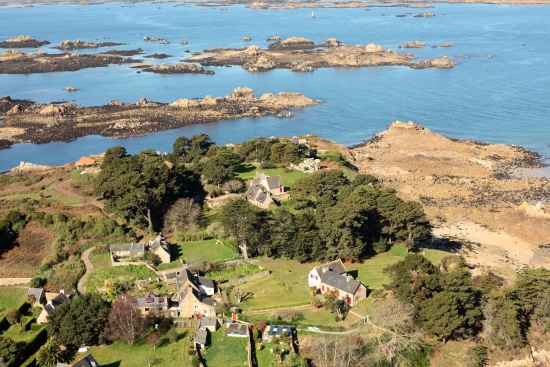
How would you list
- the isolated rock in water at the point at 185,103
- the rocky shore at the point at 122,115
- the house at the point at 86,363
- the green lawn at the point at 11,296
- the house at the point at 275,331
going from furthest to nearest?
the isolated rock in water at the point at 185,103
the rocky shore at the point at 122,115
the green lawn at the point at 11,296
the house at the point at 275,331
the house at the point at 86,363

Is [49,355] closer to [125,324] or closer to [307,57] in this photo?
[125,324]

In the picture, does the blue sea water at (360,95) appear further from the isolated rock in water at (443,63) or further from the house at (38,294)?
the house at (38,294)

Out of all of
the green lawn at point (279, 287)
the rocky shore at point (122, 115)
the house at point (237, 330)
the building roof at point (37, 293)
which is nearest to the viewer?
the house at point (237, 330)

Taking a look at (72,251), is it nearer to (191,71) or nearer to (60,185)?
(60,185)

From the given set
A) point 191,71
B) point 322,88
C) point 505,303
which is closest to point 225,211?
point 505,303

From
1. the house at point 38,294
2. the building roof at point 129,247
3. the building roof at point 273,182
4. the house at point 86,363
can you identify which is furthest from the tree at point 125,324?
the building roof at point 273,182

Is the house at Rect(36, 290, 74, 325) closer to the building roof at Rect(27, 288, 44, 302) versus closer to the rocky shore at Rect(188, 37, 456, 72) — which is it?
the building roof at Rect(27, 288, 44, 302)
